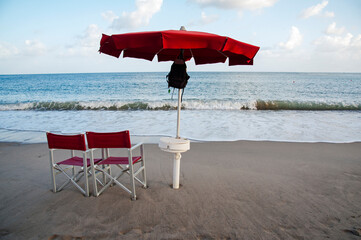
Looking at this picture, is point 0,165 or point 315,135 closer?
point 0,165

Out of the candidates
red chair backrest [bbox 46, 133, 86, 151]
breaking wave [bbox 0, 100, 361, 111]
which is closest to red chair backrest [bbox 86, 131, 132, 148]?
red chair backrest [bbox 46, 133, 86, 151]

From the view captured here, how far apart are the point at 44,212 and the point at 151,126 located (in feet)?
22.1

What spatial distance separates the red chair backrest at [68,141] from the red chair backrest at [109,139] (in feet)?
0.38

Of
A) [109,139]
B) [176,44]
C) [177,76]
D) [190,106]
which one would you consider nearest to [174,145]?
[109,139]

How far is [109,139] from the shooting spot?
332 cm

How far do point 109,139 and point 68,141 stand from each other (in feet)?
2.10

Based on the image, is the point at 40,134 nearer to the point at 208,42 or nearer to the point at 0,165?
the point at 0,165

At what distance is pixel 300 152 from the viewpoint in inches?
243

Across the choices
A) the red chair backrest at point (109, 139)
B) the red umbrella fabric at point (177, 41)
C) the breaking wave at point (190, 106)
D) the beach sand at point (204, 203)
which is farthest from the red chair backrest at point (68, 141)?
the breaking wave at point (190, 106)

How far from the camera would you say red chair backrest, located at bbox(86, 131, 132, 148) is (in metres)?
3.27

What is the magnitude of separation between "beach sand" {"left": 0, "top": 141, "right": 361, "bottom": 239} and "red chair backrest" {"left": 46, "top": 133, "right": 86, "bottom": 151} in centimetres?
84

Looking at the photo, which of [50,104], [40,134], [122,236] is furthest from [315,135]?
[50,104]

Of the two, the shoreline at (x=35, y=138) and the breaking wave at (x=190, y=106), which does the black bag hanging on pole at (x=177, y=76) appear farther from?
the breaking wave at (x=190, y=106)

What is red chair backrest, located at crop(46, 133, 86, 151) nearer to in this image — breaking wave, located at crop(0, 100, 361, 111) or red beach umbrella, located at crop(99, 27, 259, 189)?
red beach umbrella, located at crop(99, 27, 259, 189)
